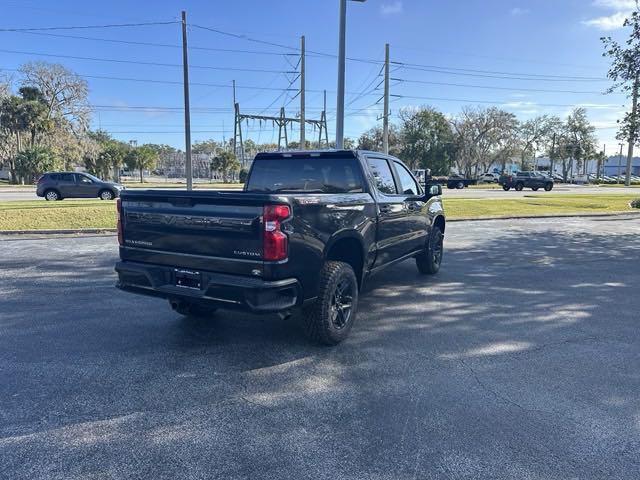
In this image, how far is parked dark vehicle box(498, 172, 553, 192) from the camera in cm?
4028

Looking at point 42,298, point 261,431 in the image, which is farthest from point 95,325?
point 261,431

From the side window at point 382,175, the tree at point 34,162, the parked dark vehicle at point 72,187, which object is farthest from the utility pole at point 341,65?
the tree at point 34,162

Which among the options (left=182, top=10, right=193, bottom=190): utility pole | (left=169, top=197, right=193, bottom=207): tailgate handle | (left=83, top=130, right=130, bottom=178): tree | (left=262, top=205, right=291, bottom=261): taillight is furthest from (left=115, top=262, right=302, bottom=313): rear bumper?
(left=83, top=130, right=130, bottom=178): tree

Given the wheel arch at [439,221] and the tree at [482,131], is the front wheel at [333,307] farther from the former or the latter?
the tree at [482,131]

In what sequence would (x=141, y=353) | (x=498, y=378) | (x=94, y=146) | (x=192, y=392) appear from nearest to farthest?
(x=192, y=392) → (x=498, y=378) → (x=141, y=353) → (x=94, y=146)

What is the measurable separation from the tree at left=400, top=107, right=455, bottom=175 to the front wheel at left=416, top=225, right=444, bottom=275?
57214mm

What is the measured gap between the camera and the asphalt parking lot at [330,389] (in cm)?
278

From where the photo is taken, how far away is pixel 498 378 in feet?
12.8

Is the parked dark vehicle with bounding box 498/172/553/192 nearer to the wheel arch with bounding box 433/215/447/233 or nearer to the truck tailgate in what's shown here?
the wheel arch with bounding box 433/215/447/233

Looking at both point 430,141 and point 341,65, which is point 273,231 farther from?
point 430,141

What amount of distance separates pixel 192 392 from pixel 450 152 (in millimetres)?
65578

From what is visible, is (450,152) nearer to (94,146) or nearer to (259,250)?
(94,146)

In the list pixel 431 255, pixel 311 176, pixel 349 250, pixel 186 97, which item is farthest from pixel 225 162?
pixel 349 250

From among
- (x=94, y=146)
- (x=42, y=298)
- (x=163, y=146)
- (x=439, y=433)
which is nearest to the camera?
(x=439, y=433)
